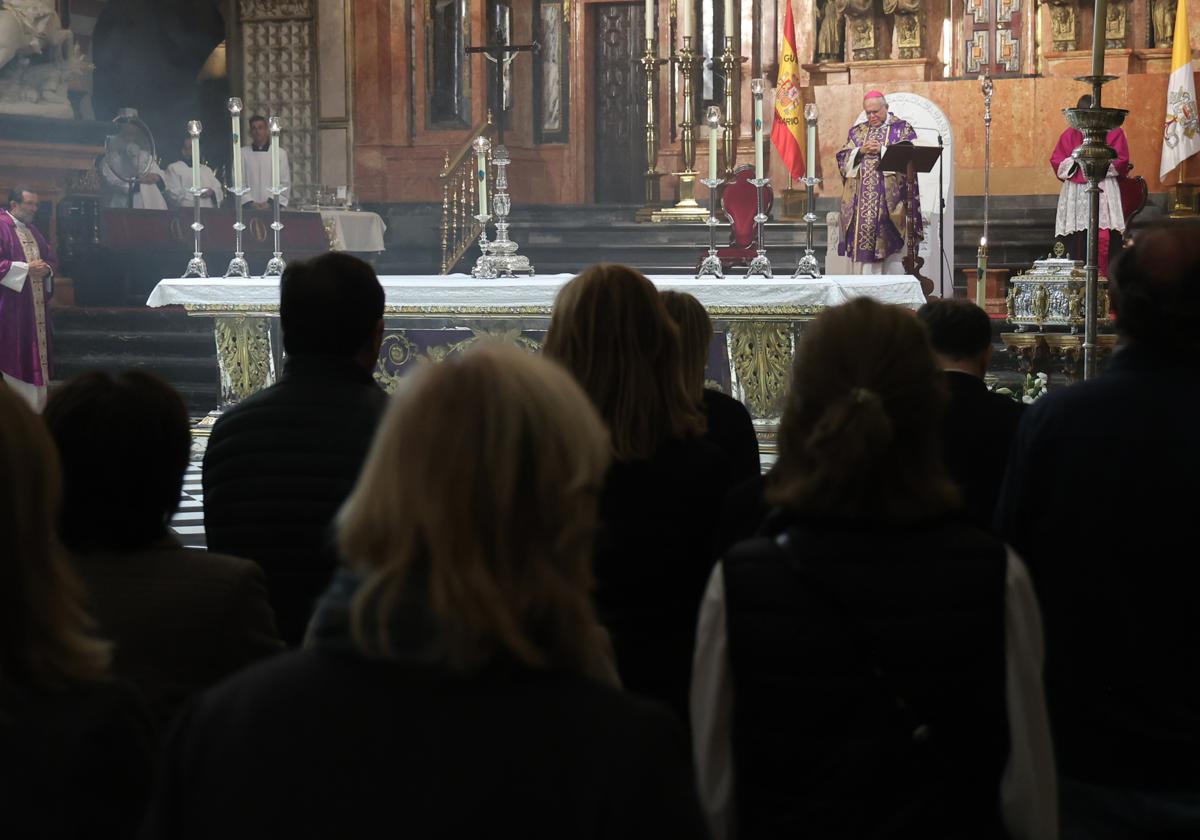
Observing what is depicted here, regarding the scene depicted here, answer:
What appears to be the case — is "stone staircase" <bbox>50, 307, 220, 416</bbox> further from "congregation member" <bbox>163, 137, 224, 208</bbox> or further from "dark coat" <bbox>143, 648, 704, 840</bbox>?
"dark coat" <bbox>143, 648, 704, 840</bbox>

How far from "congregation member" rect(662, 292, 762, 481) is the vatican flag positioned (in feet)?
40.8

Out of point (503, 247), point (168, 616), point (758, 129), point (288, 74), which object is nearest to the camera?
point (168, 616)

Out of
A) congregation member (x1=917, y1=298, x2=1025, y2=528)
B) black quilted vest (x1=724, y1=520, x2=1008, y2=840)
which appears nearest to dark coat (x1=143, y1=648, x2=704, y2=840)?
black quilted vest (x1=724, y1=520, x2=1008, y2=840)

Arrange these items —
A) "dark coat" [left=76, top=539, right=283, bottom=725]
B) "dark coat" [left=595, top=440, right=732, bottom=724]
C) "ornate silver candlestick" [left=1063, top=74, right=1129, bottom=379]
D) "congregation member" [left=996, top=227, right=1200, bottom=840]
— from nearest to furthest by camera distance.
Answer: "dark coat" [left=76, top=539, right=283, bottom=725] → "congregation member" [left=996, top=227, right=1200, bottom=840] → "dark coat" [left=595, top=440, right=732, bottom=724] → "ornate silver candlestick" [left=1063, top=74, right=1129, bottom=379]

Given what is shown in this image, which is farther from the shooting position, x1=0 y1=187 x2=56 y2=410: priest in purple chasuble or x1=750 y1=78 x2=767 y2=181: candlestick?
x1=0 y1=187 x2=56 y2=410: priest in purple chasuble

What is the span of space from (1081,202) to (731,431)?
37.0ft

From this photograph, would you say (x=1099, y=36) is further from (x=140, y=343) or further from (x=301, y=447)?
(x=140, y=343)

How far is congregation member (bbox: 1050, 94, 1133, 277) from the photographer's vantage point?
13.6 meters

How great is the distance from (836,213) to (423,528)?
Result: 12.6 m

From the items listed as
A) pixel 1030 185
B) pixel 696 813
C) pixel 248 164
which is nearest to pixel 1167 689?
pixel 696 813

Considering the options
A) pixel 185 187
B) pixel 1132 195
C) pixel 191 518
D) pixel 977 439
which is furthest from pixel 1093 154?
pixel 185 187

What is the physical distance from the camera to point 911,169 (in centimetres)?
1147

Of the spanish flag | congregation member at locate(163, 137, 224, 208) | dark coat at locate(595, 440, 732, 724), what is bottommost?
dark coat at locate(595, 440, 732, 724)

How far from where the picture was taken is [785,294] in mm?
8555
